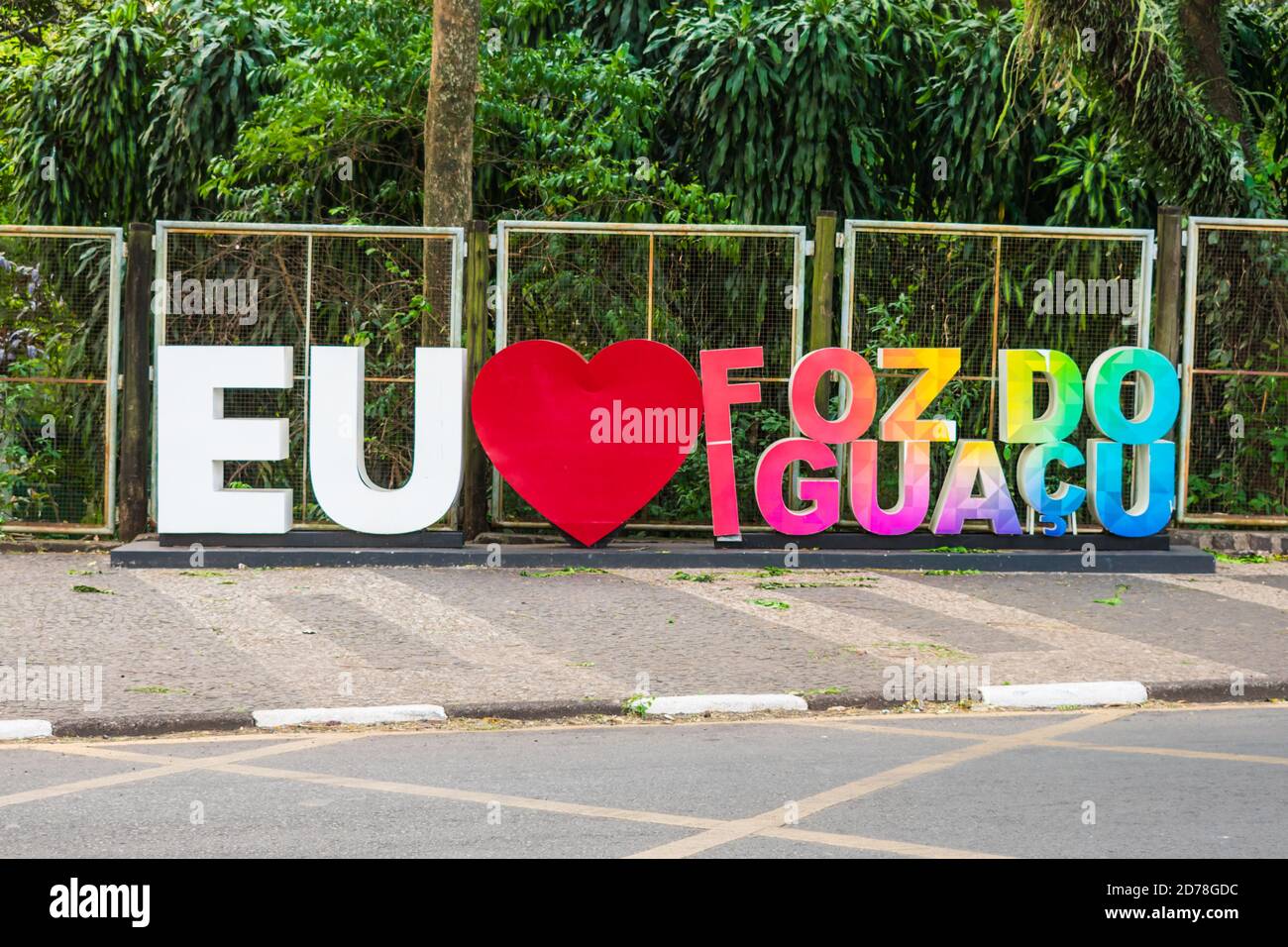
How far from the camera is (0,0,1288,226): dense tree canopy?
1531 centimetres

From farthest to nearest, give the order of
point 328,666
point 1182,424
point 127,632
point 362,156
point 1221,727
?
point 362,156 → point 1182,424 → point 127,632 → point 328,666 → point 1221,727

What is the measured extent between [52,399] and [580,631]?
5831mm

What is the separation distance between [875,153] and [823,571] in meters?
5.71

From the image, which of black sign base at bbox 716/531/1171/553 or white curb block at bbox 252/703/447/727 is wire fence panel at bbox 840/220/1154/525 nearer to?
black sign base at bbox 716/531/1171/553

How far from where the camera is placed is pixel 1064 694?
27.6ft

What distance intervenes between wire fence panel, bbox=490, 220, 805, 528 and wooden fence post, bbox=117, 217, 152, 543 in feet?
9.63

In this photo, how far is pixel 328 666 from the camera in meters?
8.70

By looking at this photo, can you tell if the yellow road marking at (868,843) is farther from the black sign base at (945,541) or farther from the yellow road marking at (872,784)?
the black sign base at (945,541)

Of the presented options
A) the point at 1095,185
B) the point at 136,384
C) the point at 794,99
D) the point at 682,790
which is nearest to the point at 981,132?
the point at 1095,185

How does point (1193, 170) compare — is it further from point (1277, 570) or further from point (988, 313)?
point (1277, 570)

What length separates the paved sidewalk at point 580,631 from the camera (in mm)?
8359

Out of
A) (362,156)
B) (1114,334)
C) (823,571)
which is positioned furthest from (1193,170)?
(362,156)

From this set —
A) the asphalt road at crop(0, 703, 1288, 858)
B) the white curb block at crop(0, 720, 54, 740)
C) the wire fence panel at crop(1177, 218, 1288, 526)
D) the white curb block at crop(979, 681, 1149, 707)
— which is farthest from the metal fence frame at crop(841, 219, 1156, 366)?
the white curb block at crop(0, 720, 54, 740)

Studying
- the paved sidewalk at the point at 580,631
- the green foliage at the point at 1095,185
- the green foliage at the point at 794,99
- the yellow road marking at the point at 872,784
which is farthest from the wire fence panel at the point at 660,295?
the yellow road marking at the point at 872,784
